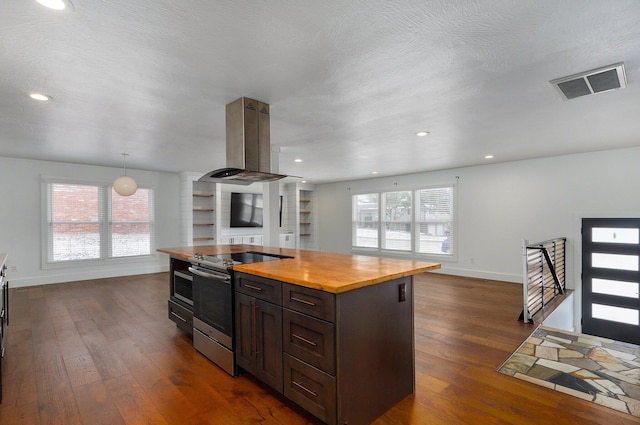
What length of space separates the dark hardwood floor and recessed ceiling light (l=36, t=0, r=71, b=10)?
7.89ft

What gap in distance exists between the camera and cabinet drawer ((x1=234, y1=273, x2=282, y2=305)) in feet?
7.21

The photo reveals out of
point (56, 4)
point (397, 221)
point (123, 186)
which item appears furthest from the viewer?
point (397, 221)

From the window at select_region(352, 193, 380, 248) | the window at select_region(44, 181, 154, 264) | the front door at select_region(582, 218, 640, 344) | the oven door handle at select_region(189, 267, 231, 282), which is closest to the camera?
the oven door handle at select_region(189, 267, 231, 282)

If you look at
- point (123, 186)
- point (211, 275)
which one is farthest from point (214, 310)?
point (123, 186)

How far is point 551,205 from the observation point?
18.9 feet

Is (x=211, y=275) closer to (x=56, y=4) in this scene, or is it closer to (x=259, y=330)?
(x=259, y=330)

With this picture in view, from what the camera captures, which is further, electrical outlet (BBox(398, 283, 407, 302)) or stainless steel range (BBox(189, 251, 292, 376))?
stainless steel range (BBox(189, 251, 292, 376))

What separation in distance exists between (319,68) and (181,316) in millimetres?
2931

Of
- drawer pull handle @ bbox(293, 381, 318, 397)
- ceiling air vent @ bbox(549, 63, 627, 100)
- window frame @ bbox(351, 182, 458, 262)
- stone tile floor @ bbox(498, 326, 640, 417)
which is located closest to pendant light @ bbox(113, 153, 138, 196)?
drawer pull handle @ bbox(293, 381, 318, 397)

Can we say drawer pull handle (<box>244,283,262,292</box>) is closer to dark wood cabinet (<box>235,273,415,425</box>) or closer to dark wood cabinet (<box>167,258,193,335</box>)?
dark wood cabinet (<box>235,273,415,425</box>)

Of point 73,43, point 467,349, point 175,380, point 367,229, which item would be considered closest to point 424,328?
point 467,349

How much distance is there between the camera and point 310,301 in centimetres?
196

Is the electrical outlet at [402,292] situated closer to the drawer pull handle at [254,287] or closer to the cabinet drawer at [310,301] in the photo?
the cabinet drawer at [310,301]

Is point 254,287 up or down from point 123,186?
down
